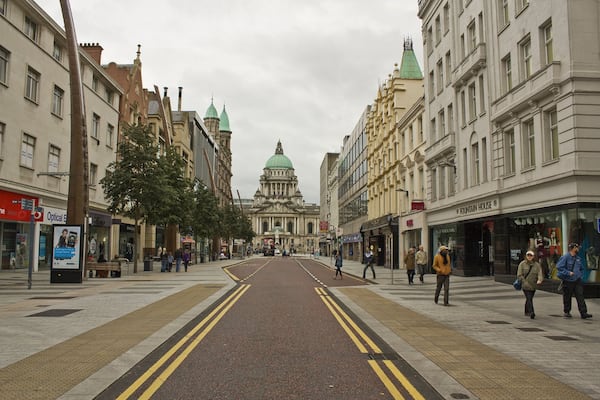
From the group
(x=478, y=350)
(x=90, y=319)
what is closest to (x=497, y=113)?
(x=478, y=350)

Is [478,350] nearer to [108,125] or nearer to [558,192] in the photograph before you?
[558,192]

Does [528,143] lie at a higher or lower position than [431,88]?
lower

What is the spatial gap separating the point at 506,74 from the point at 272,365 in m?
19.5

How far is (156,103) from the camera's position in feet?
188

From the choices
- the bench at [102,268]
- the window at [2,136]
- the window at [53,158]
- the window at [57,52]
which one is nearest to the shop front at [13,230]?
the window at [2,136]

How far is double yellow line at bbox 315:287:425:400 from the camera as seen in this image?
6.11m

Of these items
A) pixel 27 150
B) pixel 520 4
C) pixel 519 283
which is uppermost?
pixel 520 4

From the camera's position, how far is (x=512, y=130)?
71.4 feet

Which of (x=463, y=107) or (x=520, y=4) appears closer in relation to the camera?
(x=520, y=4)

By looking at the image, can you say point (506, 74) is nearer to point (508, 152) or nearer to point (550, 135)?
point (508, 152)

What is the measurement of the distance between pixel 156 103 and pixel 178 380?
178 ft

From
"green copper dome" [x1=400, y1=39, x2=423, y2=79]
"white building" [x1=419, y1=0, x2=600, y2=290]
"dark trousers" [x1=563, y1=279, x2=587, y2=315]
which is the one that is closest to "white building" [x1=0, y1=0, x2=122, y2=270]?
"white building" [x1=419, y1=0, x2=600, y2=290]

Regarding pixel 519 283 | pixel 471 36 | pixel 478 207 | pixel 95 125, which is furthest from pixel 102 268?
pixel 471 36

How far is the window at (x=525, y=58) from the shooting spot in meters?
20.3
